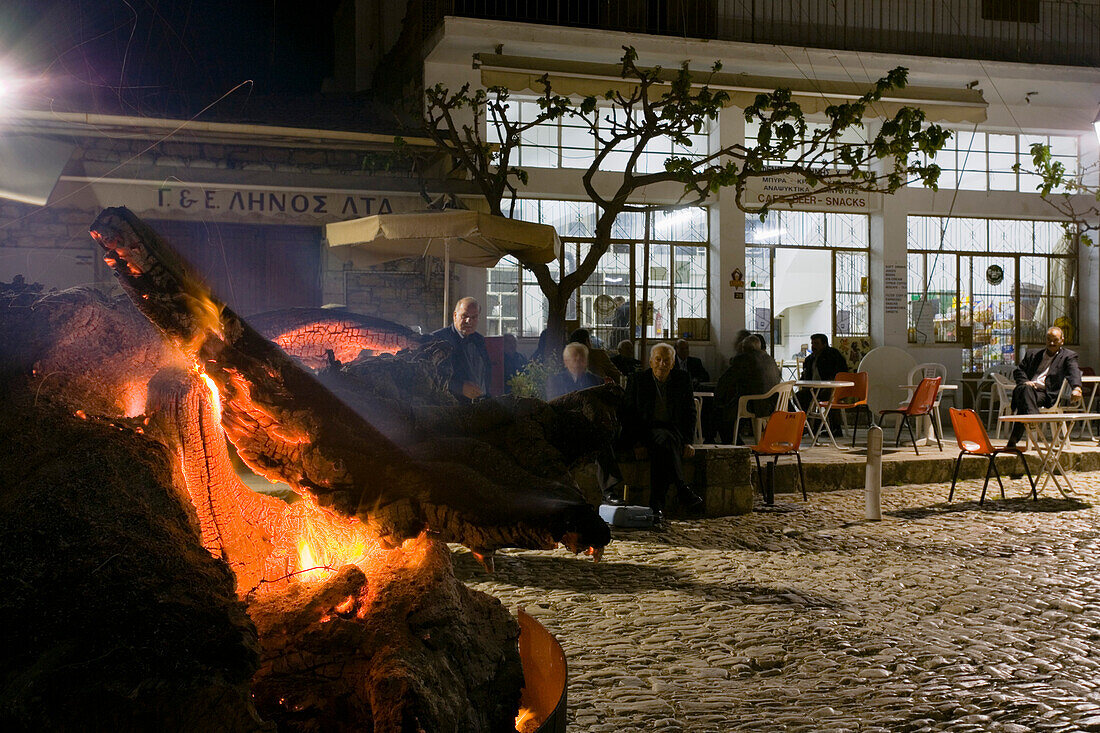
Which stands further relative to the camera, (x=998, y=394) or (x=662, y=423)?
(x=998, y=394)

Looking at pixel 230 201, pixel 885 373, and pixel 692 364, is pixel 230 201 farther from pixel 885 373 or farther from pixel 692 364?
pixel 885 373

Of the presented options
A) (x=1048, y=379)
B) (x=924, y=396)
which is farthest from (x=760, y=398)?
(x=1048, y=379)

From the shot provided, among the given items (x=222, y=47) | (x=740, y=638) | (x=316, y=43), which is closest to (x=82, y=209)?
(x=222, y=47)

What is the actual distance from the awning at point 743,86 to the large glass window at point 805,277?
269 cm

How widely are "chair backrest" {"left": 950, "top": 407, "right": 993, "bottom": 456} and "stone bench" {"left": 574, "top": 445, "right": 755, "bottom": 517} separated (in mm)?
2748

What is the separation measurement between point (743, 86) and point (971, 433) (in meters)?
7.43

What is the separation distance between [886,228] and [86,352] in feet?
59.3

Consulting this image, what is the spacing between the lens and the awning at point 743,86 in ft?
47.5

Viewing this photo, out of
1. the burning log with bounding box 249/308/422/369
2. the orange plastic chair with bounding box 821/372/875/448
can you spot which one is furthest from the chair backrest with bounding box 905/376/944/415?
the burning log with bounding box 249/308/422/369

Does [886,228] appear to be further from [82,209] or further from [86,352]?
[86,352]

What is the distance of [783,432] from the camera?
31.7 ft

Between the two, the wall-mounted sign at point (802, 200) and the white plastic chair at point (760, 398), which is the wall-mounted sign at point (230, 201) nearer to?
the white plastic chair at point (760, 398)

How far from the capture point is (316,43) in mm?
21375

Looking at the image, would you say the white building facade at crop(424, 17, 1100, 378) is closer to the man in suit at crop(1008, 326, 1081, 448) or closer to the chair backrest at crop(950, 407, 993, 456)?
the man in suit at crop(1008, 326, 1081, 448)
